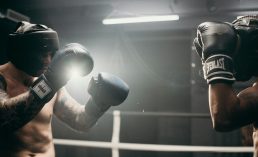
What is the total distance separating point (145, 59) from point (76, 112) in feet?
17.6

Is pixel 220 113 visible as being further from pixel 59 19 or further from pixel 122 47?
pixel 59 19

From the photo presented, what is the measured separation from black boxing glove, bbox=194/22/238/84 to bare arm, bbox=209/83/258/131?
0.05 metres

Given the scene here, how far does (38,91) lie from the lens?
1491 mm

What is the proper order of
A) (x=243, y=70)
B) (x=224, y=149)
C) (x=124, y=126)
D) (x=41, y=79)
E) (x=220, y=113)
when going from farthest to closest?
(x=124, y=126), (x=224, y=149), (x=41, y=79), (x=243, y=70), (x=220, y=113)

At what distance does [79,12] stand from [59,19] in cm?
62

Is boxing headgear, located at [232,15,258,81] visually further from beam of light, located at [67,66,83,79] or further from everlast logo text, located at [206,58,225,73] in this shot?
beam of light, located at [67,66,83,79]

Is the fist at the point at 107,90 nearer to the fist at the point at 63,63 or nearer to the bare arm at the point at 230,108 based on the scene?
the fist at the point at 63,63

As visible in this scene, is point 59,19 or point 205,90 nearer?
point 205,90

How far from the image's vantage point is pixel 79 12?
265 inches

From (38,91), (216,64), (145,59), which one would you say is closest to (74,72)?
(38,91)

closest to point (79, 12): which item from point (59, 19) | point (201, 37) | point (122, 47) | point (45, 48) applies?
point (59, 19)

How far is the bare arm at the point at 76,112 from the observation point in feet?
6.06

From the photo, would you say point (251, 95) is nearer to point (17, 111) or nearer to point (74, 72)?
point (74, 72)

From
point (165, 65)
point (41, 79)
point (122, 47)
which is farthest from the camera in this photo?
point (165, 65)
